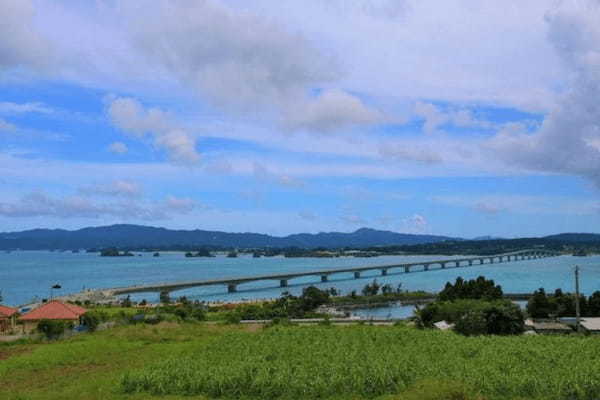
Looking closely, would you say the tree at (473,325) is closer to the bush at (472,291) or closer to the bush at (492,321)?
the bush at (492,321)

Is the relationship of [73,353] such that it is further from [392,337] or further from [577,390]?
[577,390]

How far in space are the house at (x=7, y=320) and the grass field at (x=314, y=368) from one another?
11.9 metres

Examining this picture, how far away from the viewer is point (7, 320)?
1601 inches

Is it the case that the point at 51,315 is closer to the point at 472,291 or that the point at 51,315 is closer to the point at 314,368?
the point at 314,368

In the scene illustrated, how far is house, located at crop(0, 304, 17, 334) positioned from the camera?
40188mm

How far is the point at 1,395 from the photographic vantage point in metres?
18.8

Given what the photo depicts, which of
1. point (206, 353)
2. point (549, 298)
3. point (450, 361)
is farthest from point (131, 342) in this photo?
point (549, 298)

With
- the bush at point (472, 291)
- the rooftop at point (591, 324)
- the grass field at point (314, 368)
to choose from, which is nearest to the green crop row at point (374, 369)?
the grass field at point (314, 368)

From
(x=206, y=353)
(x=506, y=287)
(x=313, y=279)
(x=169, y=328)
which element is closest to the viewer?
(x=206, y=353)

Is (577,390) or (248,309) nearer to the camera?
(577,390)

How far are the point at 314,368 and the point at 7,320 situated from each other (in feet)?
94.9

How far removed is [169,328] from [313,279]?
313 feet

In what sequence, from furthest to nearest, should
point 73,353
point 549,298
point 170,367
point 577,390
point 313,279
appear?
point 313,279 → point 549,298 → point 73,353 → point 170,367 → point 577,390

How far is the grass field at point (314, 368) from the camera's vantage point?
17.9m
